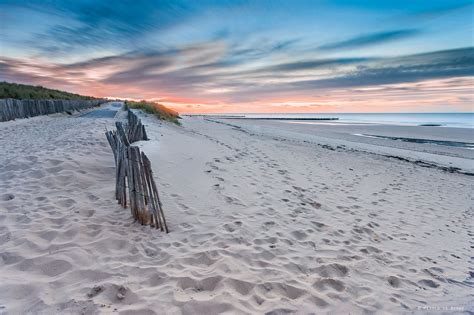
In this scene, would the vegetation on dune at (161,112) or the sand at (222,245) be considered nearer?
the sand at (222,245)

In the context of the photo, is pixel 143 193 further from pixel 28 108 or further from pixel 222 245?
pixel 28 108

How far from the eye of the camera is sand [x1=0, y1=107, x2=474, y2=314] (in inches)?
118

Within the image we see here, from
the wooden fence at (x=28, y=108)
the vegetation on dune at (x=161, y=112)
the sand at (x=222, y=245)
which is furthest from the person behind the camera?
the vegetation on dune at (x=161, y=112)

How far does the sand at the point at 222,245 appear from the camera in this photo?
118 inches

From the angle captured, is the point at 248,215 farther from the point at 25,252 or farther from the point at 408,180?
the point at 408,180

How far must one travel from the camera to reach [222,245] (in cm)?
409

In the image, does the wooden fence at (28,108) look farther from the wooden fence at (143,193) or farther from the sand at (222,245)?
the wooden fence at (143,193)

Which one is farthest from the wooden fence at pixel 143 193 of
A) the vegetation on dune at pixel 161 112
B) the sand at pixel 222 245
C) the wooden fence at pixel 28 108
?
the vegetation on dune at pixel 161 112

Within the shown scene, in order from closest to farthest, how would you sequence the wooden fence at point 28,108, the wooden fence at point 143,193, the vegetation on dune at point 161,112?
the wooden fence at point 143,193 < the wooden fence at point 28,108 < the vegetation on dune at point 161,112

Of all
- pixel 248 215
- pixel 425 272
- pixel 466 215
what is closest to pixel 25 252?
pixel 248 215

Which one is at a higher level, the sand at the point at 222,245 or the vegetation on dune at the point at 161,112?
the vegetation on dune at the point at 161,112

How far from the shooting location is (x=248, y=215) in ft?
17.4

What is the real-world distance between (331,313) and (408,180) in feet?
26.9

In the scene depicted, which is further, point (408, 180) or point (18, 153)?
point (408, 180)
